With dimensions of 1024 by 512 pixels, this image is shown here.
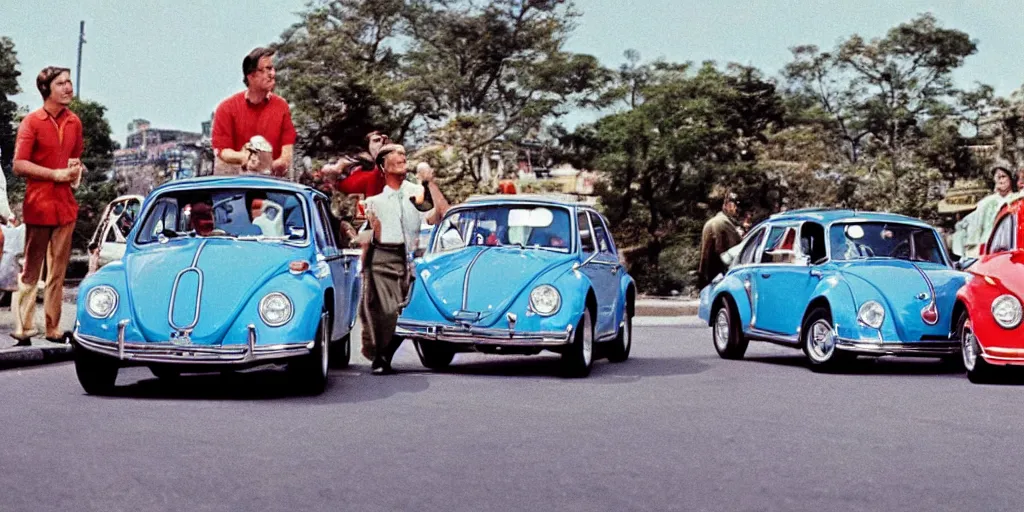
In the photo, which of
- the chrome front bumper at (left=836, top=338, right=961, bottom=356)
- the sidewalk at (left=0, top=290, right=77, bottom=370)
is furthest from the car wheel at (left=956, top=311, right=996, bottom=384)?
the sidewalk at (left=0, top=290, right=77, bottom=370)

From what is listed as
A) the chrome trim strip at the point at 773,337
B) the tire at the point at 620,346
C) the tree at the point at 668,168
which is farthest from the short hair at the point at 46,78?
the tree at the point at 668,168

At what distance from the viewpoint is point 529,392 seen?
40.0 feet

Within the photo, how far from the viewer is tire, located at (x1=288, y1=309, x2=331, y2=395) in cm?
1148

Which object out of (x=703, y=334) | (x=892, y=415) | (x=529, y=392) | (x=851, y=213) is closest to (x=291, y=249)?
(x=529, y=392)

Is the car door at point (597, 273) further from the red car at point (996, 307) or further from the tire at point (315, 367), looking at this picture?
the tire at point (315, 367)

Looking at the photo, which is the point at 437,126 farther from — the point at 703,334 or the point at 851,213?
the point at 851,213

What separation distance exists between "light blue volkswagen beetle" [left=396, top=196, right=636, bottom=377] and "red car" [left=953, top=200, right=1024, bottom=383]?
10.00 feet

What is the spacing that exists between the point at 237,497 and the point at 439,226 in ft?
25.4

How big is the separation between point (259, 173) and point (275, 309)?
2.24 meters

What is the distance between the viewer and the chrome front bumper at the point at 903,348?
45.6 feet

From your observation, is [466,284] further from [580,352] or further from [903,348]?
[903,348]

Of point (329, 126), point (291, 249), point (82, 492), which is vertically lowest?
point (82, 492)

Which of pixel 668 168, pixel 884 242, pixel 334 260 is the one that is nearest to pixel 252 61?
pixel 334 260

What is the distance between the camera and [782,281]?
51.0 feet
